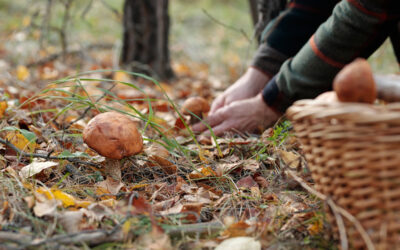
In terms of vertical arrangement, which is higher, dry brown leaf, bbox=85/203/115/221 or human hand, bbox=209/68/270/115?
human hand, bbox=209/68/270/115

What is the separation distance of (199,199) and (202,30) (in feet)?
17.7

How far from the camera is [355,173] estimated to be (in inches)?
30.2

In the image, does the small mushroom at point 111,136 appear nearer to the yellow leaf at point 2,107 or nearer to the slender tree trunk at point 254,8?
the yellow leaf at point 2,107

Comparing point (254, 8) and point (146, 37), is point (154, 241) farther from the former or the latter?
point (146, 37)

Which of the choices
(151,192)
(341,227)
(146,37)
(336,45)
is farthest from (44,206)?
(146,37)

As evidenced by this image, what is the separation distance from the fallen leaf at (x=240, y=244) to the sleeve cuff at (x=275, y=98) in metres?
0.88

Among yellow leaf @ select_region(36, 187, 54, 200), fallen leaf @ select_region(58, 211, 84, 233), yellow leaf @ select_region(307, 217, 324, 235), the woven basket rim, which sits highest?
the woven basket rim

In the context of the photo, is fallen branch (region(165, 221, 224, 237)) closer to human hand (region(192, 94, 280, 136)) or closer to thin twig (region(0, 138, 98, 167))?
thin twig (region(0, 138, 98, 167))

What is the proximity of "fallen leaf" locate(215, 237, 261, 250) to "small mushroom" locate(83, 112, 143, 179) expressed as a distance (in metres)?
0.46

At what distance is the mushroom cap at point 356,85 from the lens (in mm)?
778

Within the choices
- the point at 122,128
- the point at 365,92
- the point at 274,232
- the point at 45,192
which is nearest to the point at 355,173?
the point at 365,92

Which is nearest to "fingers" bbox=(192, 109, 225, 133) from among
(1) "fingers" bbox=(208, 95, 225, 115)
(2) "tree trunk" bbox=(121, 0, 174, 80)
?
(1) "fingers" bbox=(208, 95, 225, 115)

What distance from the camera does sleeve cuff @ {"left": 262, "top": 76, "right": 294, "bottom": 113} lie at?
1.68m

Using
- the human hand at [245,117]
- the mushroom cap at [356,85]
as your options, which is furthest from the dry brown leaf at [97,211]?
the human hand at [245,117]
